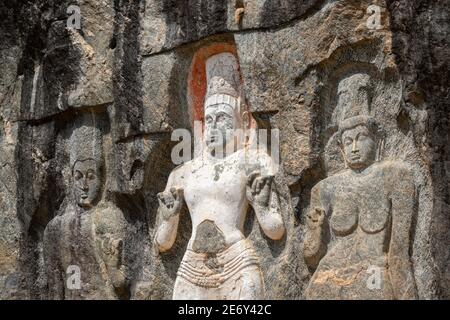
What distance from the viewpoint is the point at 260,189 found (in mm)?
8211

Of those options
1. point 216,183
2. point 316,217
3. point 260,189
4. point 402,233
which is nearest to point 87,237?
point 216,183

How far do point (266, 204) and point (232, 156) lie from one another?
0.45 m

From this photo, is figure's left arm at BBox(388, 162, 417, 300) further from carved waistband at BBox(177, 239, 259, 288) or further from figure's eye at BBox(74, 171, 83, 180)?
figure's eye at BBox(74, 171, 83, 180)

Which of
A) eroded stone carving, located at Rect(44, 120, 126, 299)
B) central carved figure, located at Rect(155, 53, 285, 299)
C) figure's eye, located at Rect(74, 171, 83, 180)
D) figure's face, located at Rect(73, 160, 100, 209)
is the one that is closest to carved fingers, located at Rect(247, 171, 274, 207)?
central carved figure, located at Rect(155, 53, 285, 299)

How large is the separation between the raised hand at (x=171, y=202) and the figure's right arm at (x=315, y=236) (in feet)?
3.29

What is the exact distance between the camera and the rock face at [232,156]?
7613 millimetres

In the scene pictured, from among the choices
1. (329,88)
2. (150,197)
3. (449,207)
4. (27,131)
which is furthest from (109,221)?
(449,207)

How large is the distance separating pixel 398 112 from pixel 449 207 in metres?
0.82

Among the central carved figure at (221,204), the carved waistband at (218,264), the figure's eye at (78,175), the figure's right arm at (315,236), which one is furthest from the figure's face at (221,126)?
the figure's eye at (78,175)

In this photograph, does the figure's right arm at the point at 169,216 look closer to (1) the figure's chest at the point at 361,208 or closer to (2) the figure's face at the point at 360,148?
(1) the figure's chest at the point at 361,208

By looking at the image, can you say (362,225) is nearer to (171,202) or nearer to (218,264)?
(218,264)

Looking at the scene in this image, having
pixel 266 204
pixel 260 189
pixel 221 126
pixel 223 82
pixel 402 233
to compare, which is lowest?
pixel 402 233

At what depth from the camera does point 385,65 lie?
786 cm
